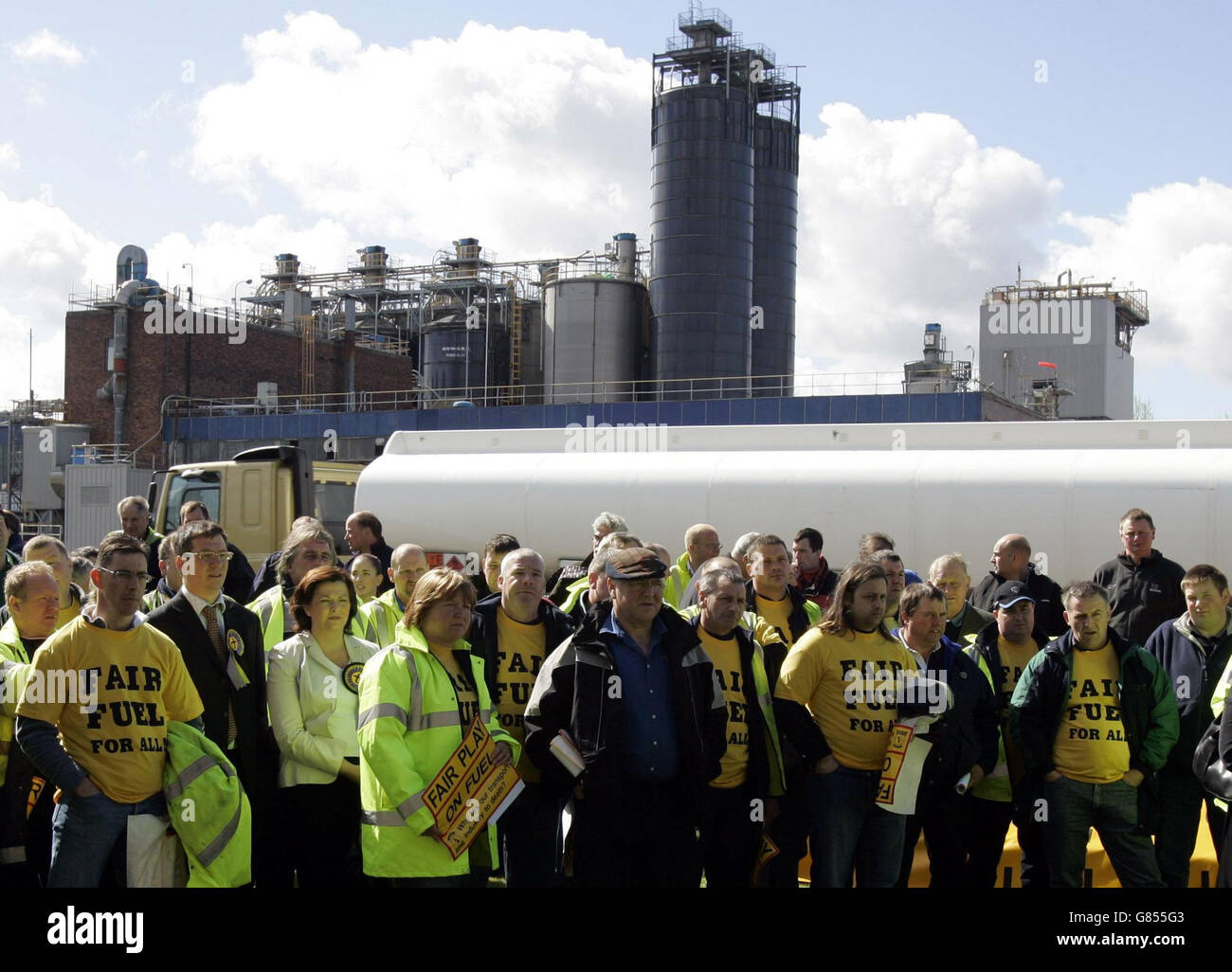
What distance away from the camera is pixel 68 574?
6887mm

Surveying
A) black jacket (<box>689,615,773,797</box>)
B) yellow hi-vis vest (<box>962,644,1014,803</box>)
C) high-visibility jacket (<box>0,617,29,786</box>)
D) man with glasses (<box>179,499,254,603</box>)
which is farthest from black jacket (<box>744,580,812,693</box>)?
man with glasses (<box>179,499,254,603</box>)

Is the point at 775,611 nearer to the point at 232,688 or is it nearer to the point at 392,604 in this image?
the point at 392,604

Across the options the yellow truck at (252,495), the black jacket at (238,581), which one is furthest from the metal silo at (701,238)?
the black jacket at (238,581)

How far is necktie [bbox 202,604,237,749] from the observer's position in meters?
5.47

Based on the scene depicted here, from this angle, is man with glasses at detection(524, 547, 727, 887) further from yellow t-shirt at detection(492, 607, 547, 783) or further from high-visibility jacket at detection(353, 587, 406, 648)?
high-visibility jacket at detection(353, 587, 406, 648)

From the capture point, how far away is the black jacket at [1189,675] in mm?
6570

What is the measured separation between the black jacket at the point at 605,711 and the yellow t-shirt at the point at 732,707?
31cm

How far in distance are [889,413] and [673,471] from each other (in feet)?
63.0

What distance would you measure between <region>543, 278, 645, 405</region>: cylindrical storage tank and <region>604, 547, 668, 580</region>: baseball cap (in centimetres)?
3732

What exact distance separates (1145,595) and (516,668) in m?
5.13

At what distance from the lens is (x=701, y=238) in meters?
41.1

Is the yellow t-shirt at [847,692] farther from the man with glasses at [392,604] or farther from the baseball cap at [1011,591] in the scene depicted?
the man with glasses at [392,604]
